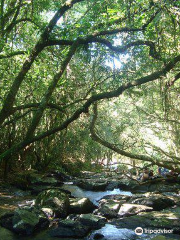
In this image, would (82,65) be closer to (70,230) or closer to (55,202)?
(55,202)

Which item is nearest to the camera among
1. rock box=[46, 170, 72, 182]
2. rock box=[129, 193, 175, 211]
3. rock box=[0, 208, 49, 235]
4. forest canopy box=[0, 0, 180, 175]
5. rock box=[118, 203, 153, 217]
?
rock box=[0, 208, 49, 235]

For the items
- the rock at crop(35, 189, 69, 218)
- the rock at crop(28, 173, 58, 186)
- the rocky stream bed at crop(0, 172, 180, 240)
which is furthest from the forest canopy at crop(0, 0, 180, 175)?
the rock at crop(35, 189, 69, 218)

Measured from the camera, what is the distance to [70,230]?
583 cm

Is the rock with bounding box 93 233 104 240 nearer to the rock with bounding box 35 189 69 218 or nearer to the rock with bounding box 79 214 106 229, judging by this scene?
the rock with bounding box 79 214 106 229

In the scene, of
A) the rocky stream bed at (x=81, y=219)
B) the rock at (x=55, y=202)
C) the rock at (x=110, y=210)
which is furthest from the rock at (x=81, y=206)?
the rock at (x=110, y=210)

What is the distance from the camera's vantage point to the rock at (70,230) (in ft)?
18.6

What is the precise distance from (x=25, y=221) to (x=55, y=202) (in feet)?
5.30

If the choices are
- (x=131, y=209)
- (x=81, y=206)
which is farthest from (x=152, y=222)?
(x=81, y=206)

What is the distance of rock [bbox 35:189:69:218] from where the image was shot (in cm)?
705

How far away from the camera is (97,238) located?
560 centimetres

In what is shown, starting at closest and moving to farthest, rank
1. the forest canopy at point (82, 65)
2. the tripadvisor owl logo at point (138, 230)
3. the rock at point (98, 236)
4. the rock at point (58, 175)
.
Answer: the rock at point (98, 236), the tripadvisor owl logo at point (138, 230), the forest canopy at point (82, 65), the rock at point (58, 175)

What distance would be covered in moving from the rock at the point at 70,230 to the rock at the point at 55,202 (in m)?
0.92

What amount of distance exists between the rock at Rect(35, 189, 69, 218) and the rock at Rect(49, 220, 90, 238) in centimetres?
92

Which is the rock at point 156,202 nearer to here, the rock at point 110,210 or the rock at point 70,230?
the rock at point 110,210
